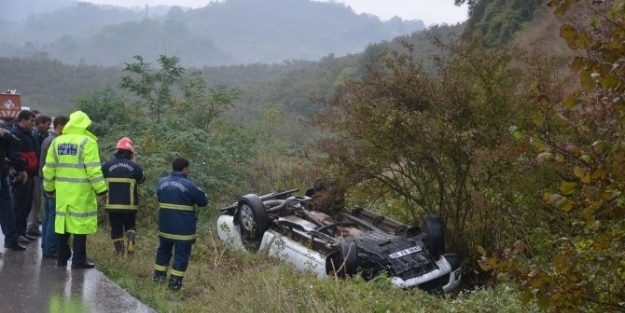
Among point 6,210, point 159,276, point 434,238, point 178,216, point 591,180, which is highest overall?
point 591,180

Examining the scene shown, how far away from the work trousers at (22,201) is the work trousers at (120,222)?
56.8 inches

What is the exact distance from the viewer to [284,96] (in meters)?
55.5

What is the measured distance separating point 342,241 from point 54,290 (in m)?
3.06

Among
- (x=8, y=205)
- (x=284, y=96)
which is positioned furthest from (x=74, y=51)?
(x=8, y=205)

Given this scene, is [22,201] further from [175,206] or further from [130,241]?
[175,206]

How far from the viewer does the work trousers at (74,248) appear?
7.65 meters

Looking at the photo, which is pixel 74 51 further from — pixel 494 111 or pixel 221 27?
pixel 494 111

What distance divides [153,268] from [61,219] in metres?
1.18

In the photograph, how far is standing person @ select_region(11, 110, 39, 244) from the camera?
8898 millimetres

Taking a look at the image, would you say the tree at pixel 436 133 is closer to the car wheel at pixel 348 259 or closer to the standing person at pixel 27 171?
the car wheel at pixel 348 259

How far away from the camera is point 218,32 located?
17025cm

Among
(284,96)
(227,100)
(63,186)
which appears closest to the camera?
(63,186)

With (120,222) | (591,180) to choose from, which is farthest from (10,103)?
(591,180)

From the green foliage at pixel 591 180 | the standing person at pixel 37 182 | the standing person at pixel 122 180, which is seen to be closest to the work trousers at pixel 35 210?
the standing person at pixel 37 182
